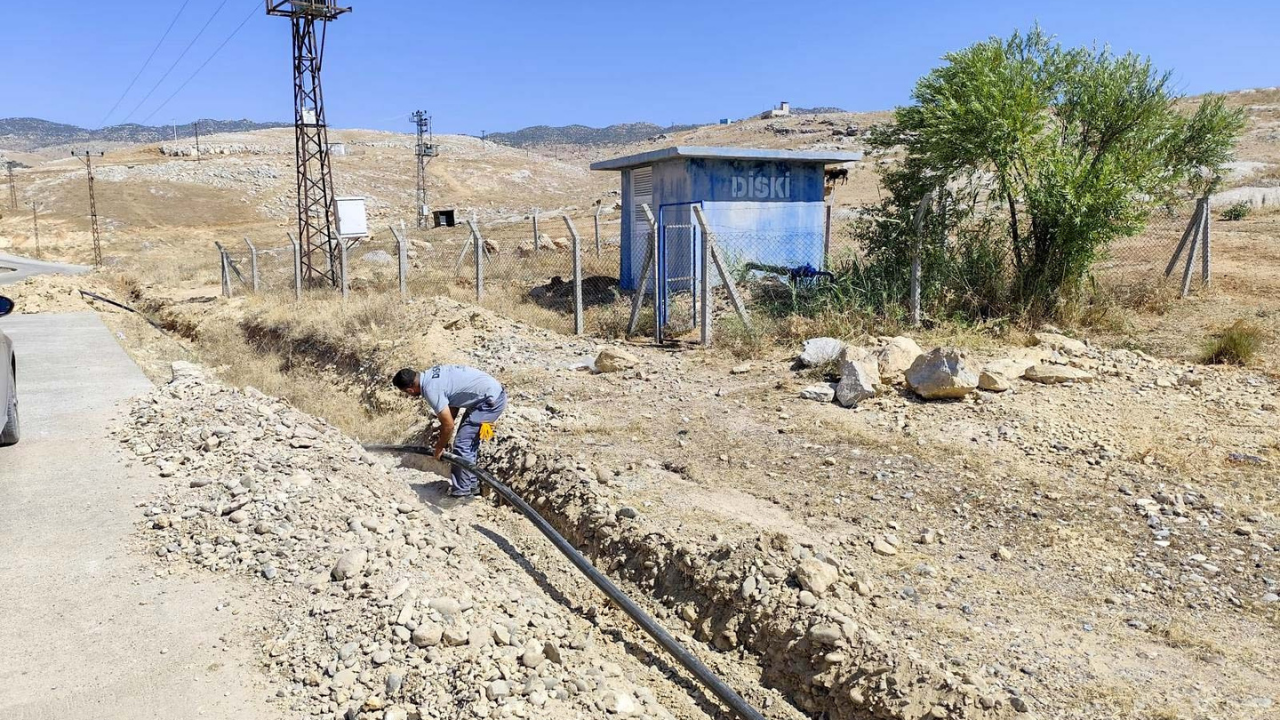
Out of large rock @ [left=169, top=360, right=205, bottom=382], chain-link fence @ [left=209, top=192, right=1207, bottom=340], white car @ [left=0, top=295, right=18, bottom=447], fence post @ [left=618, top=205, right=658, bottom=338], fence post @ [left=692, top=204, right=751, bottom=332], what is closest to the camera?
white car @ [left=0, top=295, right=18, bottom=447]

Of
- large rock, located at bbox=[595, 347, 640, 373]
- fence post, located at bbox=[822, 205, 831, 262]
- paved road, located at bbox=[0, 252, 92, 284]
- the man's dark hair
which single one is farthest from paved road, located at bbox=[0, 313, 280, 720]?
paved road, located at bbox=[0, 252, 92, 284]

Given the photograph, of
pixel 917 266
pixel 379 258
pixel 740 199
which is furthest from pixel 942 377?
pixel 379 258

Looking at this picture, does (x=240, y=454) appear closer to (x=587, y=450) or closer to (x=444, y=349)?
(x=587, y=450)

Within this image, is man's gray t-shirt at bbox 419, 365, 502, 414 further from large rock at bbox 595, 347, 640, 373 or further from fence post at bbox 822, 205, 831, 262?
fence post at bbox 822, 205, 831, 262

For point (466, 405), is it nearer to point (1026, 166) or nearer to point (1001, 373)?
point (1001, 373)

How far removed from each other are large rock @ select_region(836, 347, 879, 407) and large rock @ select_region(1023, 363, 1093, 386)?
1.53 metres

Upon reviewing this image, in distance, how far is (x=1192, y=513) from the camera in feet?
19.6

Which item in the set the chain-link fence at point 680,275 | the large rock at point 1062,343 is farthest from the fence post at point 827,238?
the large rock at point 1062,343

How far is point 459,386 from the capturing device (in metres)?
7.73

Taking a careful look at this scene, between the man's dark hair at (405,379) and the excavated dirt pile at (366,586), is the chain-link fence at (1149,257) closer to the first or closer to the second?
the man's dark hair at (405,379)

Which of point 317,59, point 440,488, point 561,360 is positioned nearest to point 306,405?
point 561,360

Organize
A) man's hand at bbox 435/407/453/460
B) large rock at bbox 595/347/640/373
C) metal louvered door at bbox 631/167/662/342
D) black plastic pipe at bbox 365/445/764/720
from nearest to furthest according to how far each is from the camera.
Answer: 1. black plastic pipe at bbox 365/445/764/720
2. man's hand at bbox 435/407/453/460
3. large rock at bbox 595/347/640/373
4. metal louvered door at bbox 631/167/662/342

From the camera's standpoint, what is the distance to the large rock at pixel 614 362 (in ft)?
35.0

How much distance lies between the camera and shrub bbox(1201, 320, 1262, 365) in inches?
363
